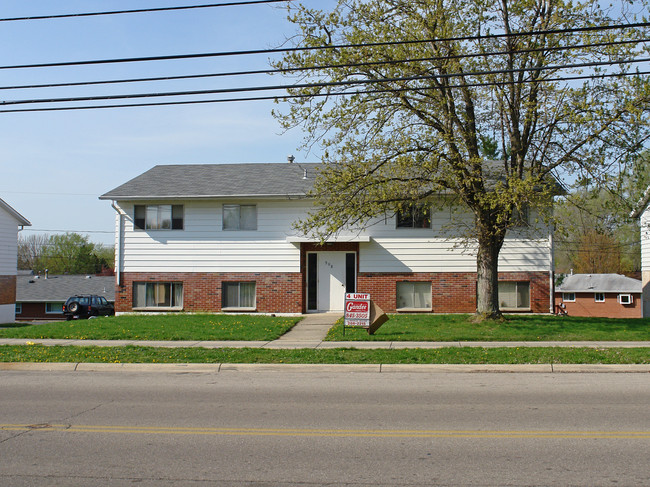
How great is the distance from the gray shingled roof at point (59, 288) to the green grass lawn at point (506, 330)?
38.9 meters

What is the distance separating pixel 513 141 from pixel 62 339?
1360 cm

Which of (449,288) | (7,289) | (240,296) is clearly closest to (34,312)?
(7,289)

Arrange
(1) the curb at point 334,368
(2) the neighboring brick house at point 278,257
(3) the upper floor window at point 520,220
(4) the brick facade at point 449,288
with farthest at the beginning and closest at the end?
1. (2) the neighboring brick house at point 278,257
2. (4) the brick facade at point 449,288
3. (3) the upper floor window at point 520,220
4. (1) the curb at point 334,368

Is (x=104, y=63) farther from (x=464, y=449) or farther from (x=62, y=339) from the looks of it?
(x=464, y=449)

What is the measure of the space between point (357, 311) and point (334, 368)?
4.50 metres

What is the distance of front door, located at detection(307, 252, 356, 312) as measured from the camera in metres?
23.5

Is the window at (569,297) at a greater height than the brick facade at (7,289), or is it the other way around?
the brick facade at (7,289)

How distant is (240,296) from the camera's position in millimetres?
23906

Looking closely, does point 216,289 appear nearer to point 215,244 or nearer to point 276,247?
point 215,244

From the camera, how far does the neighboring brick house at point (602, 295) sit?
45688 mm

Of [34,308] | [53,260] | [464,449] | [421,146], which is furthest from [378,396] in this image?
[53,260]

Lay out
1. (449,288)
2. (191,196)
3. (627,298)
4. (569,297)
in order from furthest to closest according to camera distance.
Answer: (569,297) < (627,298) < (191,196) < (449,288)

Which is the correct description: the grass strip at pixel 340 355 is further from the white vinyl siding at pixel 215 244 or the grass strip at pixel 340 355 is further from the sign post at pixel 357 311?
the white vinyl siding at pixel 215 244

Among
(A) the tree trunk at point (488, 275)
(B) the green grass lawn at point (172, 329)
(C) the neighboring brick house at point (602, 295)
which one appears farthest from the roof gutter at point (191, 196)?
(C) the neighboring brick house at point (602, 295)
